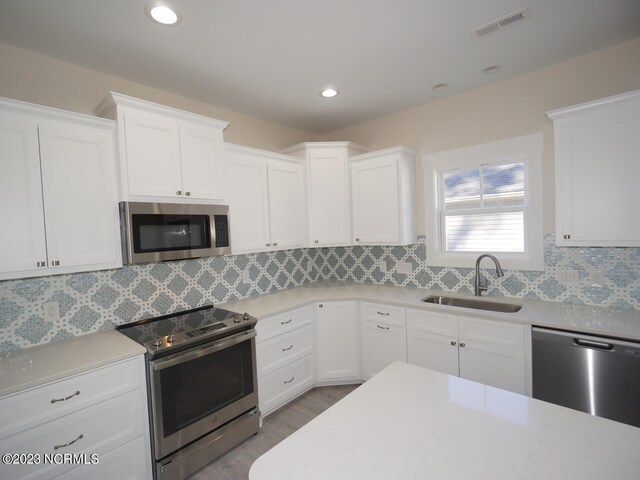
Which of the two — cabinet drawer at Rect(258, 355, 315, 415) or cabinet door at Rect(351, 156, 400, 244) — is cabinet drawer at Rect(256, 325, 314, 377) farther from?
cabinet door at Rect(351, 156, 400, 244)

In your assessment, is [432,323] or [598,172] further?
[432,323]

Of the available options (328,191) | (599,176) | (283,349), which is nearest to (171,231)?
(283,349)

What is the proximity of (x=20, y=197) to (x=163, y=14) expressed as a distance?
1243 mm

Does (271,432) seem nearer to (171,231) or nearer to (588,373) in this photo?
(171,231)

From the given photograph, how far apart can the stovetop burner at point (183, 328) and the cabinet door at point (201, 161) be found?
0.93m

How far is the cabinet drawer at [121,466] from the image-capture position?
164 cm

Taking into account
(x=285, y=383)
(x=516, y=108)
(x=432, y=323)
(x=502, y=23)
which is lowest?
(x=285, y=383)

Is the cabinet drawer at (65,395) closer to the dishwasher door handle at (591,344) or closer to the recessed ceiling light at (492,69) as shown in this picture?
the dishwasher door handle at (591,344)

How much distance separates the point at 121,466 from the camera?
1766mm

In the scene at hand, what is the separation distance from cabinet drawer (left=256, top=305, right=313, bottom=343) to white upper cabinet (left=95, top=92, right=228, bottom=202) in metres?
1.08

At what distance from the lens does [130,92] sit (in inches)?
95.0

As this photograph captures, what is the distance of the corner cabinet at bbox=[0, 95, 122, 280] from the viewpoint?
1672 millimetres

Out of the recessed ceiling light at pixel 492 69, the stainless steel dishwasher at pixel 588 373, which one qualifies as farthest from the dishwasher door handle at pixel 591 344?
the recessed ceiling light at pixel 492 69

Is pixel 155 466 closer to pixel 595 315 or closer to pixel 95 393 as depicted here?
pixel 95 393
